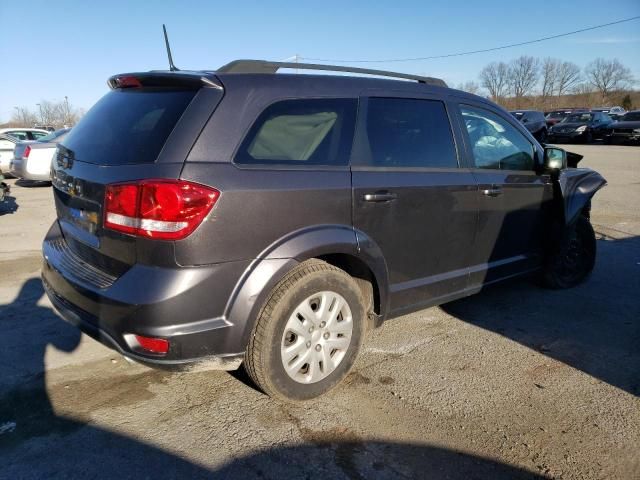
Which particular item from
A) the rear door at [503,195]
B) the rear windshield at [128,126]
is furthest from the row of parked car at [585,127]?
the rear windshield at [128,126]

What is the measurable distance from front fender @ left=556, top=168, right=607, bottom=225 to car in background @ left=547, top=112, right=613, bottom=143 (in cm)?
2577

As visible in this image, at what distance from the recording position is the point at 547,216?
4.39m

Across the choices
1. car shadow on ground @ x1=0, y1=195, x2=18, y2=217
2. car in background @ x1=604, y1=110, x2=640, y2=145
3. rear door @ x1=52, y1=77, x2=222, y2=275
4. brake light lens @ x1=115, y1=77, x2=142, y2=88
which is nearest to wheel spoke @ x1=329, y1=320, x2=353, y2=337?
rear door @ x1=52, y1=77, x2=222, y2=275

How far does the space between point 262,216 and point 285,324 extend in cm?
61

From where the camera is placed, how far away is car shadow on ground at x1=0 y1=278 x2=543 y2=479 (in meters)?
2.26

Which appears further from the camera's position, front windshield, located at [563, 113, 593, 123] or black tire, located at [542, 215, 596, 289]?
front windshield, located at [563, 113, 593, 123]

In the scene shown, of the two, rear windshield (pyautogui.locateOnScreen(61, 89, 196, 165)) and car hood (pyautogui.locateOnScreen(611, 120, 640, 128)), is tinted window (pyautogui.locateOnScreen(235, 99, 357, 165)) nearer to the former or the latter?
rear windshield (pyautogui.locateOnScreen(61, 89, 196, 165))

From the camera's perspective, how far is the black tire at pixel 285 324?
2.58 m

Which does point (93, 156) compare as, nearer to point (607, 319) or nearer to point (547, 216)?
point (547, 216)

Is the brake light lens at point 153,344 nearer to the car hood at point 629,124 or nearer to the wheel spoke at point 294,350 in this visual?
the wheel spoke at point 294,350

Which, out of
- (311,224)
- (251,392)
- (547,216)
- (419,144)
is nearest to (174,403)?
(251,392)

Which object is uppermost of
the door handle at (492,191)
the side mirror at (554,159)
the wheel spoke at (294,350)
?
the side mirror at (554,159)

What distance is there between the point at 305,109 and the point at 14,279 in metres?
3.94

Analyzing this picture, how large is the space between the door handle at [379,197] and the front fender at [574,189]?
2.15 metres
